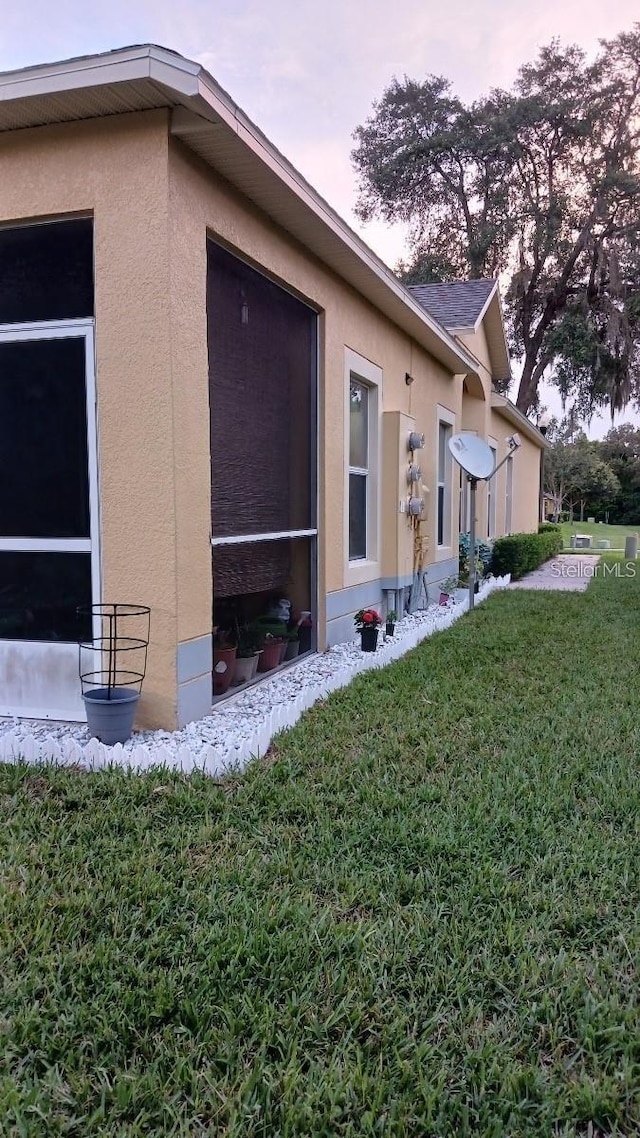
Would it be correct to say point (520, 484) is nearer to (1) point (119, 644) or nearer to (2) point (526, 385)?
(2) point (526, 385)

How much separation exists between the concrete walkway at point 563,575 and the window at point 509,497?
1.38 m

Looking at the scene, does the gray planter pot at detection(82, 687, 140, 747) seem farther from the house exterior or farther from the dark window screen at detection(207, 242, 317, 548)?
the dark window screen at detection(207, 242, 317, 548)

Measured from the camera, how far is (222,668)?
5.13 m

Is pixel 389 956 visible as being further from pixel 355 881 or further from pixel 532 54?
pixel 532 54

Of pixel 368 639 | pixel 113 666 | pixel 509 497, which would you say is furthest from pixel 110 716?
pixel 509 497

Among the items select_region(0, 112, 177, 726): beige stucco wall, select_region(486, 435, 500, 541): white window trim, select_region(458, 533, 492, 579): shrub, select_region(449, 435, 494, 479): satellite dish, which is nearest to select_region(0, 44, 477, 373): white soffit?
select_region(0, 112, 177, 726): beige stucco wall

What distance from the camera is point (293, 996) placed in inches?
88.3

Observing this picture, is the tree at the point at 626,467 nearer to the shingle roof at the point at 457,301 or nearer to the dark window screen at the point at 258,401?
the shingle roof at the point at 457,301

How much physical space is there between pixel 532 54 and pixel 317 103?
1336 centimetres

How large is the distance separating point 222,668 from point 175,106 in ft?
11.0

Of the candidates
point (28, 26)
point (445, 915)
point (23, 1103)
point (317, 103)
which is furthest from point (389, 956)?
point (317, 103)

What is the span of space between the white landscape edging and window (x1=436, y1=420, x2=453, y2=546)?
587 centimetres

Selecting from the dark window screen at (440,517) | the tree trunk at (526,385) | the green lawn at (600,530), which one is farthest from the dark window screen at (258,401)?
the green lawn at (600,530)

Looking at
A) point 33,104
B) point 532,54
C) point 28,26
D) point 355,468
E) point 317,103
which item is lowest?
point 355,468
